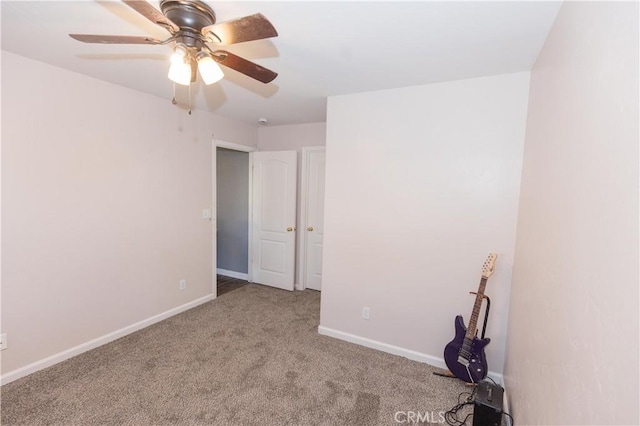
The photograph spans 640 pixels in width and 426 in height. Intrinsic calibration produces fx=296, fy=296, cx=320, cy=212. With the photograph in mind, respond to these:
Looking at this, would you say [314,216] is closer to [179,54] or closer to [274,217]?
[274,217]

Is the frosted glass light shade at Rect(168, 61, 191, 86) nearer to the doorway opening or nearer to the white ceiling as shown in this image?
the white ceiling

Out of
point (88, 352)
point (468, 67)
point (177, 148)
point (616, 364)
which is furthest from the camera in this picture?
point (177, 148)

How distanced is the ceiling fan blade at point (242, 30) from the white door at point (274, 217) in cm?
276

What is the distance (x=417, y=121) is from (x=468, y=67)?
1.71ft

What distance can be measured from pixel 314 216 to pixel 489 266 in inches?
94.8

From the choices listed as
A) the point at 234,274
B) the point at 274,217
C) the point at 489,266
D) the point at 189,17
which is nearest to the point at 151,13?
the point at 189,17

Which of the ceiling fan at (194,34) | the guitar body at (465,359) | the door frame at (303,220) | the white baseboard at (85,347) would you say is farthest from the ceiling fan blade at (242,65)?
the white baseboard at (85,347)

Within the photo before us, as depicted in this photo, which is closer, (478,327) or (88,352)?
(478,327)

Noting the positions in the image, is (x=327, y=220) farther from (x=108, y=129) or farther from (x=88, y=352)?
(x=88, y=352)

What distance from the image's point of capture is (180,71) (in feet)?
4.74

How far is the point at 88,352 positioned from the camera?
8.50 feet

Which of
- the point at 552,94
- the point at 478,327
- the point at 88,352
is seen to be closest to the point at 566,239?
the point at 552,94

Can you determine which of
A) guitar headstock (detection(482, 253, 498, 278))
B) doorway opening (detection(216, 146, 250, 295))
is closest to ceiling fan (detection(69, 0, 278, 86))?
guitar headstock (detection(482, 253, 498, 278))

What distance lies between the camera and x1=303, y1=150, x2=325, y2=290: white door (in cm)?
407
